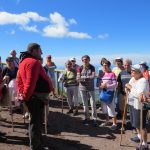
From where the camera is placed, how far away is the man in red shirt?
7.11m

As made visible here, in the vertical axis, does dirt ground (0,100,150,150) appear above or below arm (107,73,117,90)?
below

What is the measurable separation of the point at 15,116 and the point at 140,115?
4356 millimetres

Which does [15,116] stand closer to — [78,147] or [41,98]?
[78,147]

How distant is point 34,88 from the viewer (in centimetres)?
718

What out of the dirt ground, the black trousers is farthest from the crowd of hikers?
the dirt ground

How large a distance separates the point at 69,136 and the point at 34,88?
9.37 ft

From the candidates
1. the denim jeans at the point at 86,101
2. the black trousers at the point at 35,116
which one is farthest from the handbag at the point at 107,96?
the black trousers at the point at 35,116

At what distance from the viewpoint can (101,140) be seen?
9.40 metres

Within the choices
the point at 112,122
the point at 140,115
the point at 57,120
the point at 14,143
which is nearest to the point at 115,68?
the point at 112,122

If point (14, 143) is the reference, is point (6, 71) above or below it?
above

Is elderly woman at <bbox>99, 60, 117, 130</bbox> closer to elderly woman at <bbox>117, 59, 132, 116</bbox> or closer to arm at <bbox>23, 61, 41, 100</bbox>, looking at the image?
elderly woman at <bbox>117, 59, 132, 116</bbox>

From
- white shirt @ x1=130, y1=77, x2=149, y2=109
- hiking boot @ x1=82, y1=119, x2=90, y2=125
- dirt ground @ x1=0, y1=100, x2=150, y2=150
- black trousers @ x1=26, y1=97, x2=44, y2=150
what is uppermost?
white shirt @ x1=130, y1=77, x2=149, y2=109

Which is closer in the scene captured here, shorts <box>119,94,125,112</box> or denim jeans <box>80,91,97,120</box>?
denim jeans <box>80,91,97,120</box>

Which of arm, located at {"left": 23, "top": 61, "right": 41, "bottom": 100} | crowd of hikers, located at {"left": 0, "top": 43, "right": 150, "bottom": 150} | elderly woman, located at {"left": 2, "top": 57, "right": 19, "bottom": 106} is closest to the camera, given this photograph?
arm, located at {"left": 23, "top": 61, "right": 41, "bottom": 100}
